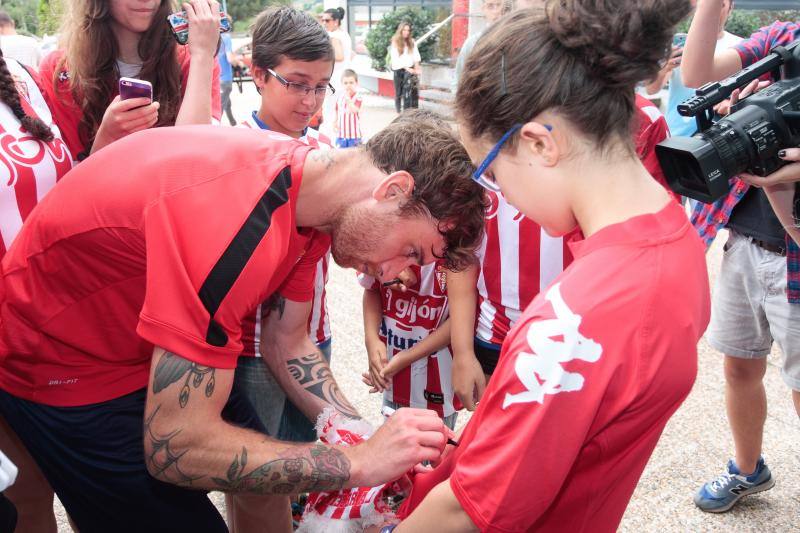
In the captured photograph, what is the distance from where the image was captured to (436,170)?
5.72 ft

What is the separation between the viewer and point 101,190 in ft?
5.14

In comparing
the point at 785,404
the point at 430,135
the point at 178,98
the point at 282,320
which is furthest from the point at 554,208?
the point at 785,404

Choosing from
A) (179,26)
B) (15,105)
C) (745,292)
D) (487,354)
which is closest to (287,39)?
(179,26)

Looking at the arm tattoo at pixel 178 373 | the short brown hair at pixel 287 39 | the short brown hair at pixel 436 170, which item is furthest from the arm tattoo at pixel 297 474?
the short brown hair at pixel 287 39

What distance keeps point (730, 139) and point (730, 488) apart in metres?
1.79

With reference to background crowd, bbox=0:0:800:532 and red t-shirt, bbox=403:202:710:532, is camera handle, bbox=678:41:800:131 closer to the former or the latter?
background crowd, bbox=0:0:800:532

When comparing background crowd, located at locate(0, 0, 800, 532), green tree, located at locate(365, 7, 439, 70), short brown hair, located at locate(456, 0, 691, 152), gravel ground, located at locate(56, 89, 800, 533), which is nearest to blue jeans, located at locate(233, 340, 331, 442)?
background crowd, located at locate(0, 0, 800, 532)

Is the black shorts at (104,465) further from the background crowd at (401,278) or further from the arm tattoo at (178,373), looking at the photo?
the arm tattoo at (178,373)

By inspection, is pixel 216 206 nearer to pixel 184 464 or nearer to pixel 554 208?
pixel 184 464

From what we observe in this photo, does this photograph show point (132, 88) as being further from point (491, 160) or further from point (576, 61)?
point (576, 61)

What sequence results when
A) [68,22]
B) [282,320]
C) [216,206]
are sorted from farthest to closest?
[68,22]
[282,320]
[216,206]

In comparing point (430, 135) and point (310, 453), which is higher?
point (430, 135)

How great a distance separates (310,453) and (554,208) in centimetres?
88

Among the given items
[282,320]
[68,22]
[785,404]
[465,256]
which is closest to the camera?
[465,256]
